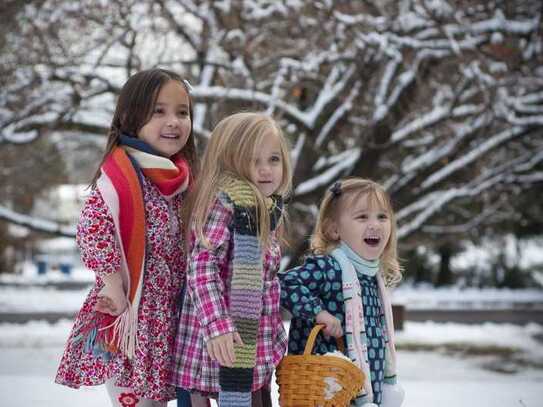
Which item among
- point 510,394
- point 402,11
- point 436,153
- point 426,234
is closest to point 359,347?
point 510,394

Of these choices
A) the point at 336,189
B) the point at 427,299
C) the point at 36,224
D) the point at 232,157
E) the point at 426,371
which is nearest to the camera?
the point at 232,157

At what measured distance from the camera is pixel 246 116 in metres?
2.82

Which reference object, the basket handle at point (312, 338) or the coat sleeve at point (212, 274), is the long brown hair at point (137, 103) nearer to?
the coat sleeve at point (212, 274)

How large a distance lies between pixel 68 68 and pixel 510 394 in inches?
199

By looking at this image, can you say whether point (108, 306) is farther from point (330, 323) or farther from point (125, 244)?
point (330, 323)

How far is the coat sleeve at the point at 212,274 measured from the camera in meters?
2.52

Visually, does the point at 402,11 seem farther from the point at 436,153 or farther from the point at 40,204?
the point at 40,204

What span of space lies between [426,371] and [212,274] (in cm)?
483

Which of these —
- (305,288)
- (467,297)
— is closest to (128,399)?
(305,288)

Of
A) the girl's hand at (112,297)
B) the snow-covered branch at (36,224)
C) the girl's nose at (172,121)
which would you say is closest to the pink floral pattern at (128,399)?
the girl's hand at (112,297)

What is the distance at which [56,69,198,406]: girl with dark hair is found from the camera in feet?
8.48

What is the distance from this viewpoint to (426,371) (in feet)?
22.7

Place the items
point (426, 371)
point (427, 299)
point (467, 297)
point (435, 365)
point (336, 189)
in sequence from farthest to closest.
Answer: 1. point (467, 297)
2. point (427, 299)
3. point (435, 365)
4. point (426, 371)
5. point (336, 189)

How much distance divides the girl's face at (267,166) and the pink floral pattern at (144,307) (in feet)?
1.17
